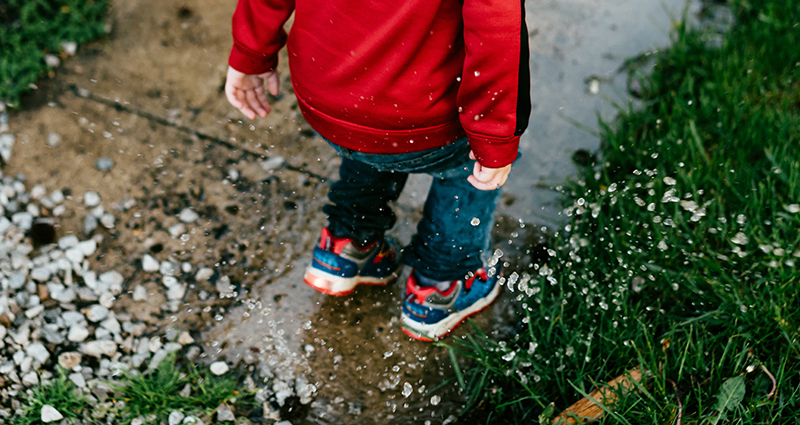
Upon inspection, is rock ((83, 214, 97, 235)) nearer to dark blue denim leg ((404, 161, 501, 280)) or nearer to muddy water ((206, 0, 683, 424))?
muddy water ((206, 0, 683, 424))

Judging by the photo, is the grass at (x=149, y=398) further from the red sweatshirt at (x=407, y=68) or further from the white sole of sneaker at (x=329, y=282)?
the red sweatshirt at (x=407, y=68)

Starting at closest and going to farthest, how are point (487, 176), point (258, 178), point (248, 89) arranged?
point (487, 176)
point (248, 89)
point (258, 178)

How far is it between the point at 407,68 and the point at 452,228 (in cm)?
65

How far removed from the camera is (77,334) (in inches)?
72.6

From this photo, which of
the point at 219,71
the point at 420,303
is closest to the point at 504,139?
the point at 420,303

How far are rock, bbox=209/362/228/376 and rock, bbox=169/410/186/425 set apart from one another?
0.17 meters

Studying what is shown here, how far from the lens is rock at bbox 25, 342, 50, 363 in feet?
5.82

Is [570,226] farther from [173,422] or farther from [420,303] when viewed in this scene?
[173,422]

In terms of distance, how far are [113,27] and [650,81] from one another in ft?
8.44

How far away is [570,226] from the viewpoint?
80.1 inches

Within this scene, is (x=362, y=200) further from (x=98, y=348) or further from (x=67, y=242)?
(x=67, y=242)

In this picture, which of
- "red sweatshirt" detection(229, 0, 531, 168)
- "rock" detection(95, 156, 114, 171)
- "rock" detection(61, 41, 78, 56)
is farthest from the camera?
"rock" detection(61, 41, 78, 56)

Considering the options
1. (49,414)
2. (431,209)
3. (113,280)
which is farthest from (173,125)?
(431,209)

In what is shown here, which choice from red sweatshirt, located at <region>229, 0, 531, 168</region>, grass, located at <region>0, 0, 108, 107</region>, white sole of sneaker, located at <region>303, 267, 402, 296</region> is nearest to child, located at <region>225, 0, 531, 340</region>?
red sweatshirt, located at <region>229, 0, 531, 168</region>
